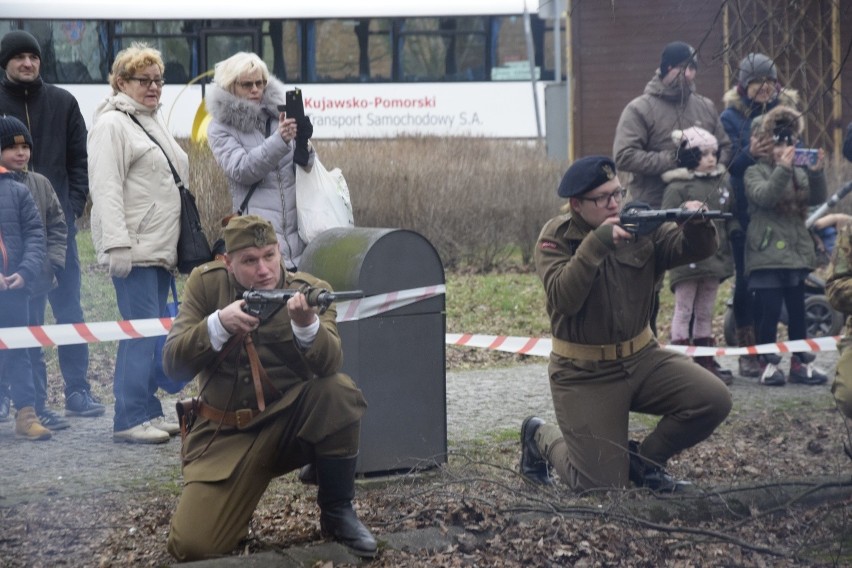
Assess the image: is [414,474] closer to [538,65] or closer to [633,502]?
[633,502]

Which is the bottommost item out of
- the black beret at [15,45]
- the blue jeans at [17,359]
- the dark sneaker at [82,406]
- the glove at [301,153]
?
the dark sneaker at [82,406]

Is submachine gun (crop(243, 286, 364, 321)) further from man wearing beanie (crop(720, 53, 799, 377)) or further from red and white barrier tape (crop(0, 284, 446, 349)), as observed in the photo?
man wearing beanie (crop(720, 53, 799, 377))

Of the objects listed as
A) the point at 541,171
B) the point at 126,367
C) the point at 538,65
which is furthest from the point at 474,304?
the point at 538,65

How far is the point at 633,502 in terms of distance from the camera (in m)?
5.29

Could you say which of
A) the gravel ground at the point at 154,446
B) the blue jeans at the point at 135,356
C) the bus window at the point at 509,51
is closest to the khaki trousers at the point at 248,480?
the gravel ground at the point at 154,446

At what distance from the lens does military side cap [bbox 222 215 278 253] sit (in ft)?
15.6

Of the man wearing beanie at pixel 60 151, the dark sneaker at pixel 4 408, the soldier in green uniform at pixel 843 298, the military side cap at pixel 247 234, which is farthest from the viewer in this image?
the dark sneaker at pixel 4 408

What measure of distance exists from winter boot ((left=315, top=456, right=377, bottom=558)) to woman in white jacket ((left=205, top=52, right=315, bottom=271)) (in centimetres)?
197

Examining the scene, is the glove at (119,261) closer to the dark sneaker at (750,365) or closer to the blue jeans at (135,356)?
the blue jeans at (135,356)

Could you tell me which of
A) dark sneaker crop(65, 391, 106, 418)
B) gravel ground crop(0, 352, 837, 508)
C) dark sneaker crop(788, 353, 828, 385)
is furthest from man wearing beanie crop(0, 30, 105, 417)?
dark sneaker crop(788, 353, 828, 385)

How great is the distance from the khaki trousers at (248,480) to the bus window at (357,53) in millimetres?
23008

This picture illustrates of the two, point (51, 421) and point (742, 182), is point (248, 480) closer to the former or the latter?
point (51, 421)

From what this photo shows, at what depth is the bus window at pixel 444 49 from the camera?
2738cm

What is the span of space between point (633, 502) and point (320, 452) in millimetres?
1416
